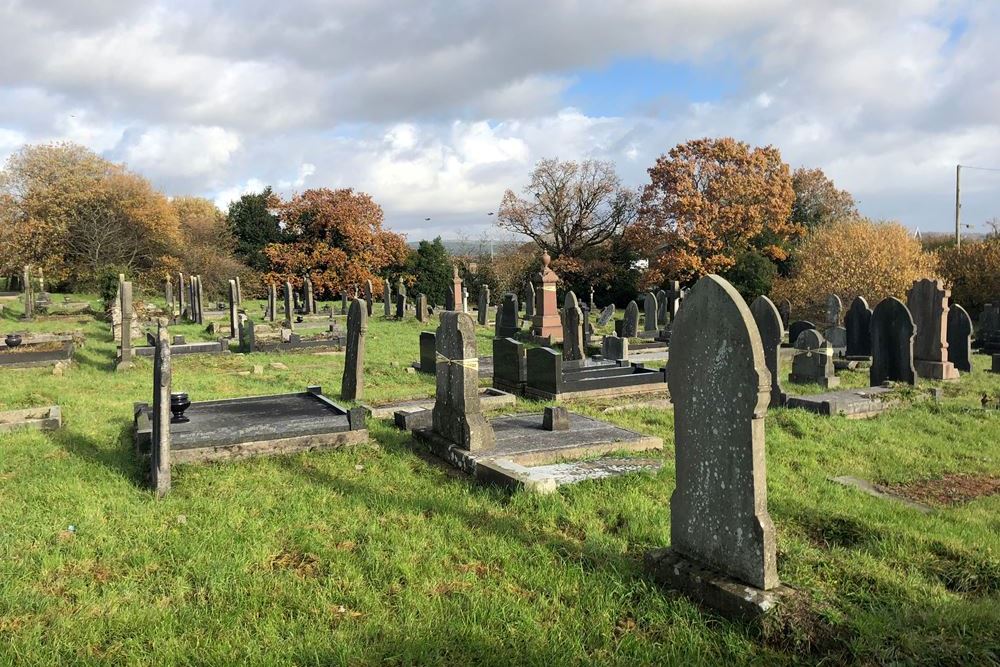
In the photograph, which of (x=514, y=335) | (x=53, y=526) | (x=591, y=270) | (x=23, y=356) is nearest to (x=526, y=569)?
(x=53, y=526)

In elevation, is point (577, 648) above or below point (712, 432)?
below

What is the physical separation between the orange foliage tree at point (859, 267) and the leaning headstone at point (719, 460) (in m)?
22.7

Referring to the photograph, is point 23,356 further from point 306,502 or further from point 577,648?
point 577,648

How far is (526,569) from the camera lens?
4320 mm

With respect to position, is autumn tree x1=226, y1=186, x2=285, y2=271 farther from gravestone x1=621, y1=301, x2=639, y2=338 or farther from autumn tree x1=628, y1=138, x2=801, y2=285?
gravestone x1=621, y1=301, x2=639, y2=338

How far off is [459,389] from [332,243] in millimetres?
32531

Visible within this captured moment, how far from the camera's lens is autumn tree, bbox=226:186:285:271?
1666 inches

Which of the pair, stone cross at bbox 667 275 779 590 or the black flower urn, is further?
the black flower urn

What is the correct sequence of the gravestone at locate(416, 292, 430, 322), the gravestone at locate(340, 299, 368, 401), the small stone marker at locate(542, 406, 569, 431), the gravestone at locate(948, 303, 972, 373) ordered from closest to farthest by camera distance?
the small stone marker at locate(542, 406, 569, 431), the gravestone at locate(340, 299, 368, 401), the gravestone at locate(948, 303, 972, 373), the gravestone at locate(416, 292, 430, 322)

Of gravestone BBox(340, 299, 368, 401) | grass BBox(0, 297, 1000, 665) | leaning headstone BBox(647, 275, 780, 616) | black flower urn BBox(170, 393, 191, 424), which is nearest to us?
grass BBox(0, 297, 1000, 665)

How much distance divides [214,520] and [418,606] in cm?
232

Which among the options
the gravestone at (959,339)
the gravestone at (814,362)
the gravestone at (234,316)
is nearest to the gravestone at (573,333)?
the gravestone at (814,362)

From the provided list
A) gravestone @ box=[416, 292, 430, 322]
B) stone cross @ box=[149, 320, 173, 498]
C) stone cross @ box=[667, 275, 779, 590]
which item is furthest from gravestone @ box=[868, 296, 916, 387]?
gravestone @ box=[416, 292, 430, 322]

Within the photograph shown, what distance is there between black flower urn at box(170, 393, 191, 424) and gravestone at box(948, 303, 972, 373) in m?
15.3
